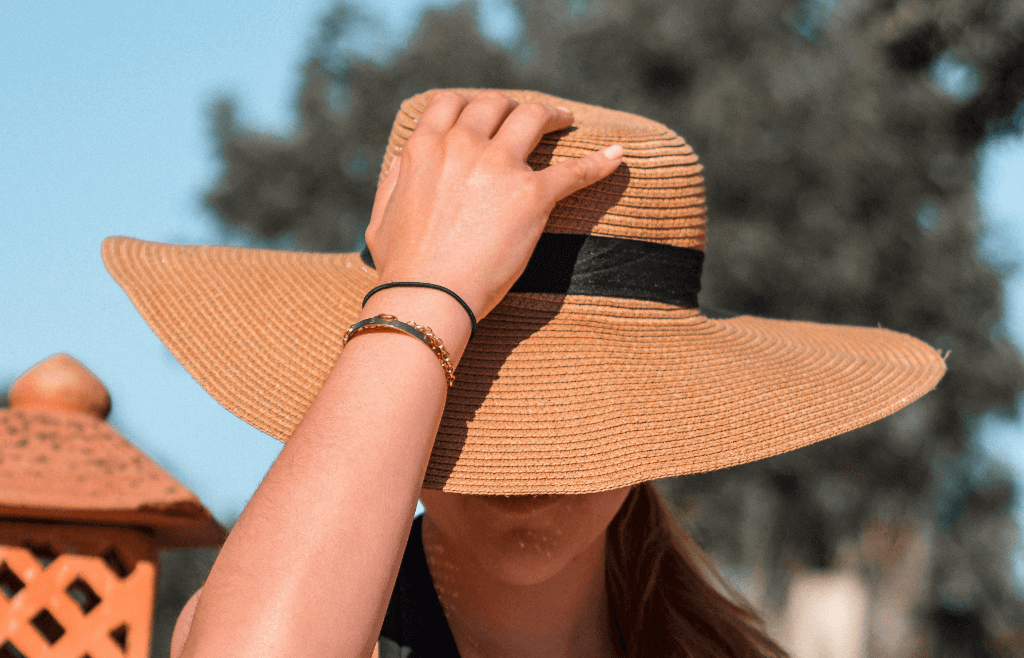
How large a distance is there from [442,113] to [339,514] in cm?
69

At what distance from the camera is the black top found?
6.22 ft

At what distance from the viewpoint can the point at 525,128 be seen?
1530mm

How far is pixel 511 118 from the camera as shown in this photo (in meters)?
1.54

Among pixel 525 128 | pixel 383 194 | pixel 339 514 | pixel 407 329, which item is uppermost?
pixel 525 128

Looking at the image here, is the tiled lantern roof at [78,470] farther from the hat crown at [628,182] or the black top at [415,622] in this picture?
the hat crown at [628,182]

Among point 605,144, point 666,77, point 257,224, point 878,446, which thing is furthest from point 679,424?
point 257,224

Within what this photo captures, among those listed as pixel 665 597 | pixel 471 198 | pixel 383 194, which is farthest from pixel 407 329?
pixel 665 597

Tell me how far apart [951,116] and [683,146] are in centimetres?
1251

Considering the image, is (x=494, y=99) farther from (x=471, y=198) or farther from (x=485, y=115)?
(x=471, y=198)

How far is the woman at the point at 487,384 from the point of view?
1214mm

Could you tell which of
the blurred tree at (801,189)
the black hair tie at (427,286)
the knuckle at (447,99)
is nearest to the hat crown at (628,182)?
the knuckle at (447,99)

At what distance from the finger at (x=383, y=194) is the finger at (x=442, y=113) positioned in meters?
0.09

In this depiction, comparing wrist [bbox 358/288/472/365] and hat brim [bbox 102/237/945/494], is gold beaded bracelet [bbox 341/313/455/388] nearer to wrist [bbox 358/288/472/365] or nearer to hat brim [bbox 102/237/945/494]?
wrist [bbox 358/288/472/365]

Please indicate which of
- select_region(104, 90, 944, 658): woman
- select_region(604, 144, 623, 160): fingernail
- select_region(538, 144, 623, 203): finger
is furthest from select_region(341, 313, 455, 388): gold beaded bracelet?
select_region(604, 144, 623, 160): fingernail
